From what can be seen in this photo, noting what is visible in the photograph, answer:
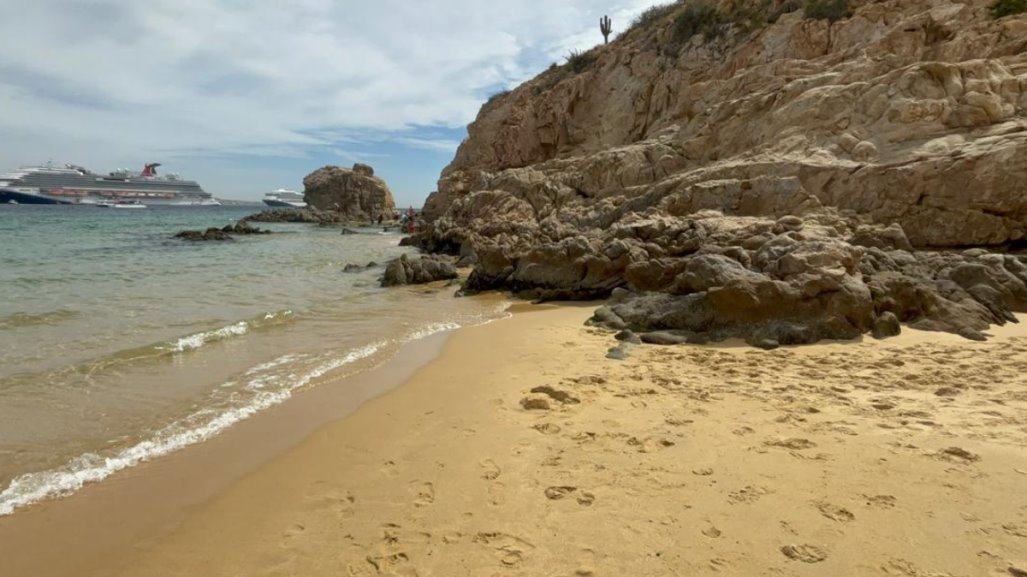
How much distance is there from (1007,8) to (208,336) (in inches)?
894

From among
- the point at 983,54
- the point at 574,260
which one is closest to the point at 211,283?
the point at 574,260

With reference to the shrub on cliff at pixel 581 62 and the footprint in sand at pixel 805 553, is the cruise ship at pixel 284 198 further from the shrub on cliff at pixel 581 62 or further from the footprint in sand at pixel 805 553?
the footprint in sand at pixel 805 553

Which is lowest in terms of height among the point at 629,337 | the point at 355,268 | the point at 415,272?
the point at 355,268

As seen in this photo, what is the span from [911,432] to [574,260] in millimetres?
8263

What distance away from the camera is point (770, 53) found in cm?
2319

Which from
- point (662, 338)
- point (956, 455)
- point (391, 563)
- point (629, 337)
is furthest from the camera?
point (629, 337)

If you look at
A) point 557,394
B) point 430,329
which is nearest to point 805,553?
point 557,394

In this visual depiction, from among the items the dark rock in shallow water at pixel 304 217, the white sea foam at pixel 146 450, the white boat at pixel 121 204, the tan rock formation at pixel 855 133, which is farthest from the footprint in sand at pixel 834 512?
the white boat at pixel 121 204

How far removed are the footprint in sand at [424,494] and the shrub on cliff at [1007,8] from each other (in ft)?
70.5

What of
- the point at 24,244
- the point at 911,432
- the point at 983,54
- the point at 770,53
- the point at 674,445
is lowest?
the point at 24,244

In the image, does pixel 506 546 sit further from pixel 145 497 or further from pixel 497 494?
pixel 145 497

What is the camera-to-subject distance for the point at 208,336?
8.34 m

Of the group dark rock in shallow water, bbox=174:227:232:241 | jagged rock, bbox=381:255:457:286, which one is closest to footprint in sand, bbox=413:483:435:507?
jagged rock, bbox=381:255:457:286

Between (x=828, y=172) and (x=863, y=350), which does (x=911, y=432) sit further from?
(x=828, y=172)
